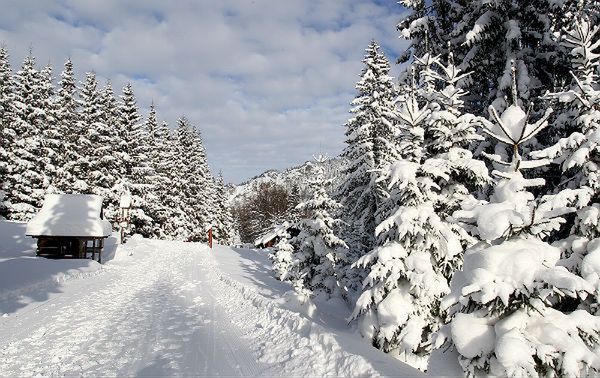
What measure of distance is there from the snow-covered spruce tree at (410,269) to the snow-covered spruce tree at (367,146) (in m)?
8.58

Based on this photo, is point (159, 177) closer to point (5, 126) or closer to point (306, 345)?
point (5, 126)

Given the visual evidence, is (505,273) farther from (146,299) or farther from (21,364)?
(146,299)

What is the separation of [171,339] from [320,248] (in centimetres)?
757

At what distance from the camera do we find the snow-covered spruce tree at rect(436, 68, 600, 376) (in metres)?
4.25

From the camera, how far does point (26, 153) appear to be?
35.2 metres

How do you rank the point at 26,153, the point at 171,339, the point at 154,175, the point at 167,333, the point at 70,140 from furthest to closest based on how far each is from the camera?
the point at 154,175 → the point at 70,140 → the point at 26,153 → the point at 167,333 → the point at 171,339

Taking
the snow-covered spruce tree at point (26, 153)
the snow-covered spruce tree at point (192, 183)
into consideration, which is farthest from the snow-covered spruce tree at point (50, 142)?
the snow-covered spruce tree at point (192, 183)

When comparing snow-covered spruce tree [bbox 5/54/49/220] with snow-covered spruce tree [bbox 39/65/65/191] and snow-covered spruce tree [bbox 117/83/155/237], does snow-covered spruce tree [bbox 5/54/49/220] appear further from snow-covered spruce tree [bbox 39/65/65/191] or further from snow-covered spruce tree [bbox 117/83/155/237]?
snow-covered spruce tree [bbox 117/83/155/237]

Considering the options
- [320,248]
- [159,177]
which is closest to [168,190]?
[159,177]

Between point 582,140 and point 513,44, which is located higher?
point 513,44

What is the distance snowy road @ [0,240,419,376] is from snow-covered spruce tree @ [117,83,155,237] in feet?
89.3

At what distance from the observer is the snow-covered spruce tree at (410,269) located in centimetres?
870

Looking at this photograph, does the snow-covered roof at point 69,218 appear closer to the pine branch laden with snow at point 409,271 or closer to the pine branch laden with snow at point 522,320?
the pine branch laden with snow at point 409,271

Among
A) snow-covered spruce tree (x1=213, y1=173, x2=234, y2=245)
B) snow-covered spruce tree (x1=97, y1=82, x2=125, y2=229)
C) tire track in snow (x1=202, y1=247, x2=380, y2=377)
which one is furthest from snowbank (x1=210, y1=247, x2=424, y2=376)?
snow-covered spruce tree (x1=213, y1=173, x2=234, y2=245)
